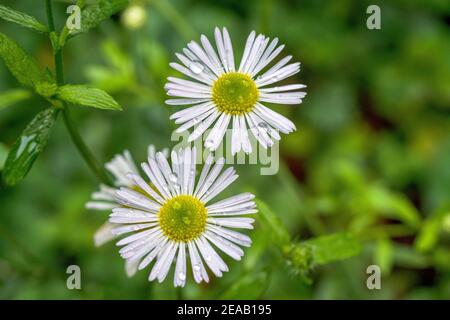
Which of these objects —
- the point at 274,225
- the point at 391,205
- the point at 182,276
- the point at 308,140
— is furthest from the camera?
the point at 308,140

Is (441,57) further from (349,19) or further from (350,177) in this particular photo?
(350,177)

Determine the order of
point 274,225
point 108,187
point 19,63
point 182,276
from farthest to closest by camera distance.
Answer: point 108,187 → point 274,225 → point 19,63 → point 182,276

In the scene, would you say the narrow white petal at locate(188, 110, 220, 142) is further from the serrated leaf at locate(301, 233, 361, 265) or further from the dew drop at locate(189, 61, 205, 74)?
the serrated leaf at locate(301, 233, 361, 265)

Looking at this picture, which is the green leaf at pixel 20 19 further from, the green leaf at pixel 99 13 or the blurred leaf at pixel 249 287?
the blurred leaf at pixel 249 287

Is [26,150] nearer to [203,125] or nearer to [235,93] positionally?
[203,125]

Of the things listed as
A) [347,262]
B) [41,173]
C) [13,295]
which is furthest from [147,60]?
[347,262]

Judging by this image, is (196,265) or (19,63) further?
(19,63)

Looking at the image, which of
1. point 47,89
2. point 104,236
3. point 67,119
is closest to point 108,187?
point 104,236
